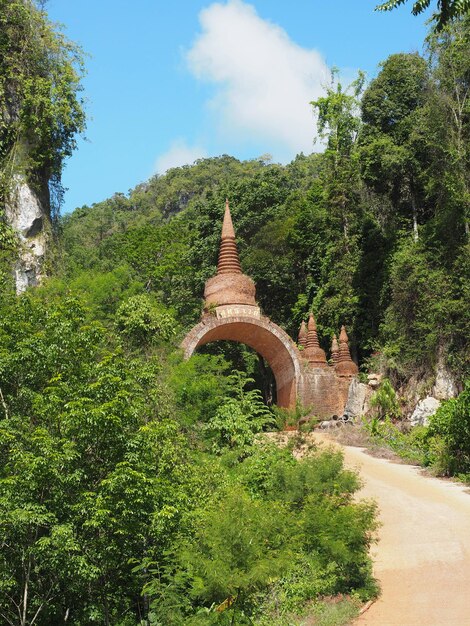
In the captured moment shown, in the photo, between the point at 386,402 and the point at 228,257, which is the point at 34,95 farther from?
the point at 386,402

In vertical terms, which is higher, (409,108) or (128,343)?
(409,108)

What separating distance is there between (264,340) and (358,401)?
3.68 m

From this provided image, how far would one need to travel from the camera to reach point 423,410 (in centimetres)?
2025

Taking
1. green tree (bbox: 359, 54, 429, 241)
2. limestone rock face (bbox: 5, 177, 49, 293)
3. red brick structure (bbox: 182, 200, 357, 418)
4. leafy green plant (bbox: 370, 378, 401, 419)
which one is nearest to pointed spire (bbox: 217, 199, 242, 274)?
red brick structure (bbox: 182, 200, 357, 418)

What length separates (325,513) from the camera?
29.1 ft

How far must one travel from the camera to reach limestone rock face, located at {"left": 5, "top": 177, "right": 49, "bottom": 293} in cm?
2156

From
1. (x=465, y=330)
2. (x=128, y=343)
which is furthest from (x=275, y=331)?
(x=128, y=343)

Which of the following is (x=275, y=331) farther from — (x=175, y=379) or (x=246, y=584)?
(x=246, y=584)

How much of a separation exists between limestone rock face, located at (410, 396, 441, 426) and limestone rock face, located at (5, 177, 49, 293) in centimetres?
1187

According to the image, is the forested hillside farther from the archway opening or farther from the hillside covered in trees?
the archway opening

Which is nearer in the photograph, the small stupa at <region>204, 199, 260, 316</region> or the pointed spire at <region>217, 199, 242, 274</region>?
the small stupa at <region>204, 199, 260, 316</region>

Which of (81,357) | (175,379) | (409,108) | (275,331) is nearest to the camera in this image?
(81,357)

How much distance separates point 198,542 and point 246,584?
0.93 meters

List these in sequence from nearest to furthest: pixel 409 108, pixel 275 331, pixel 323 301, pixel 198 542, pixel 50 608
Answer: pixel 198 542, pixel 50 608, pixel 275 331, pixel 409 108, pixel 323 301
